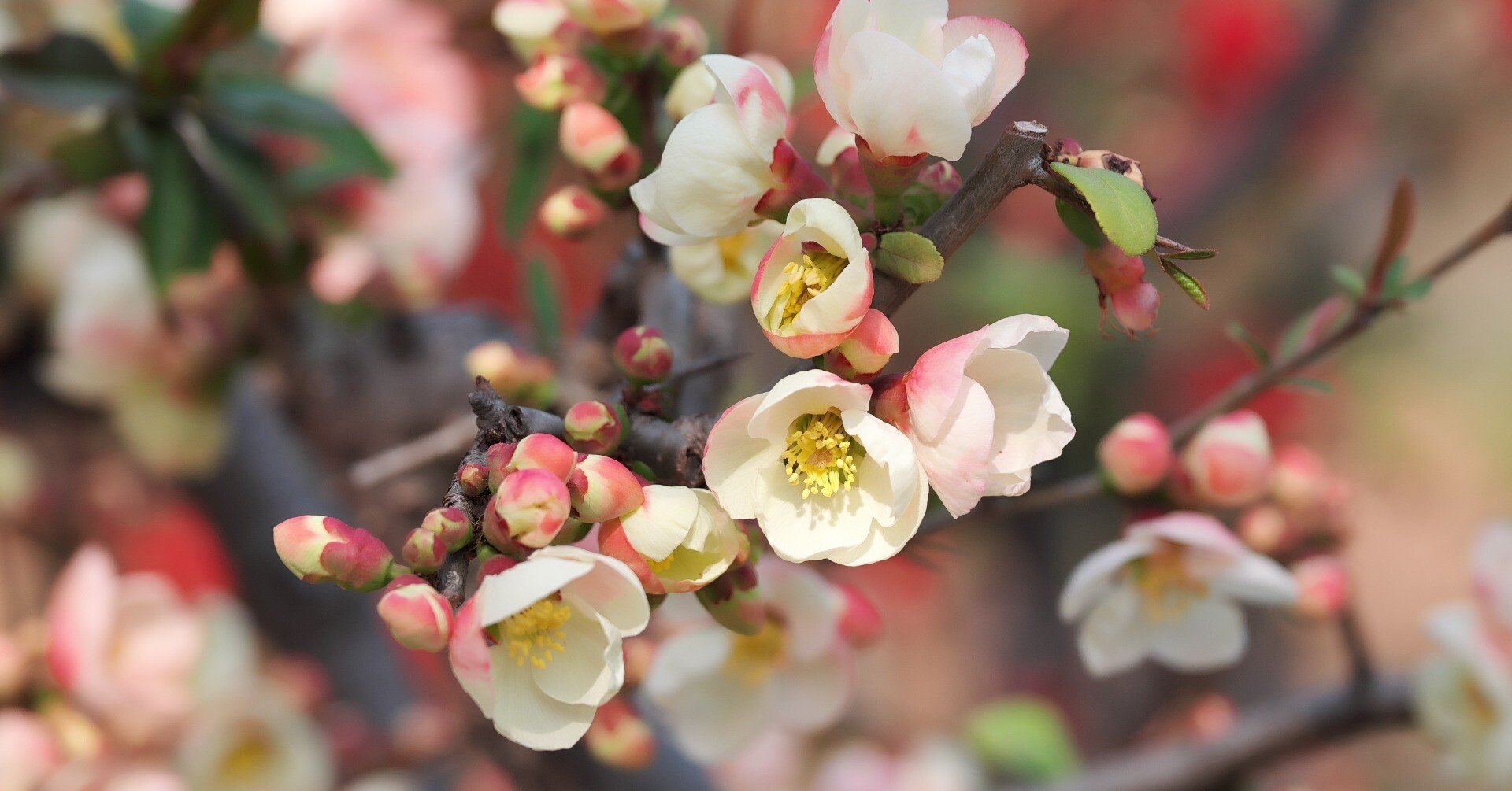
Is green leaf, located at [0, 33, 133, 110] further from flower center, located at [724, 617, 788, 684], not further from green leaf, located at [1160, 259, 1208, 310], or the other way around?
green leaf, located at [1160, 259, 1208, 310]

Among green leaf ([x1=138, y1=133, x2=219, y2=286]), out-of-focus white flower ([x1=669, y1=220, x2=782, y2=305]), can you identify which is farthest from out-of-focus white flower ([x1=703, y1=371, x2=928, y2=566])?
green leaf ([x1=138, y1=133, x2=219, y2=286])

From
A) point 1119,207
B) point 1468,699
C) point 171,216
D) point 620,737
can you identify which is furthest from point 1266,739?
point 171,216

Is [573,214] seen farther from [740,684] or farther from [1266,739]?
[1266,739]

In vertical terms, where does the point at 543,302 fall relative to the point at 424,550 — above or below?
below

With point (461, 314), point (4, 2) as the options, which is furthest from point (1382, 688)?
point (4, 2)

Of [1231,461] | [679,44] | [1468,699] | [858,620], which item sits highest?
[679,44]

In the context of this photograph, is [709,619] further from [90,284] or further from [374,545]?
[90,284]
